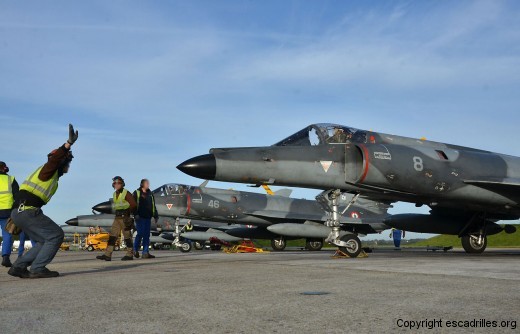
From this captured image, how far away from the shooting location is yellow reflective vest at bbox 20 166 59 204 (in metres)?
7.55

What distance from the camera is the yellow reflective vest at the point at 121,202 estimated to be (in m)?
12.8

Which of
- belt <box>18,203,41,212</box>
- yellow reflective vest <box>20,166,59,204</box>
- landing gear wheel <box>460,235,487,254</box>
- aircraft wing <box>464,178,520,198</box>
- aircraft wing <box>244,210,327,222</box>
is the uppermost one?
aircraft wing <box>464,178,520,198</box>

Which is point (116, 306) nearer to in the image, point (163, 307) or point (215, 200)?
point (163, 307)

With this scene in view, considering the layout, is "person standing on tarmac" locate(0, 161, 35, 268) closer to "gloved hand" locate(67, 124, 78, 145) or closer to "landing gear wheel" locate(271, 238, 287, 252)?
"gloved hand" locate(67, 124, 78, 145)

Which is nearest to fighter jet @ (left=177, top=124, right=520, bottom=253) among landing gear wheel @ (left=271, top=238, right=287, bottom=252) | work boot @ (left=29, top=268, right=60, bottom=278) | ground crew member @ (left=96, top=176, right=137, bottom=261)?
A: ground crew member @ (left=96, top=176, right=137, bottom=261)

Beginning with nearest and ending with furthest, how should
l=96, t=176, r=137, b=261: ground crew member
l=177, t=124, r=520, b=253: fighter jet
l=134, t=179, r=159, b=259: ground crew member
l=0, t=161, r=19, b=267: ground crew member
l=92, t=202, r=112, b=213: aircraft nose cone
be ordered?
l=0, t=161, r=19, b=267: ground crew member
l=177, t=124, r=520, b=253: fighter jet
l=96, t=176, r=137, b=261: ground crew member
l=134, t=179, r=159, b=259: ground crew member
l=92, t=202, r=112, b=213: aircraft nose cone

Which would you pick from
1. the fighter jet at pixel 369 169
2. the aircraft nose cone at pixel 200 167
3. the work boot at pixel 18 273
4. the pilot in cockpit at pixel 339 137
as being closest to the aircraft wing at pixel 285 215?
the fighter jet at pixel 369 169

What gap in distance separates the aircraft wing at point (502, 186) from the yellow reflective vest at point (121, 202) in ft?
26.7

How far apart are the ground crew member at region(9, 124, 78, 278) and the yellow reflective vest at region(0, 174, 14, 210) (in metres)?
2.91

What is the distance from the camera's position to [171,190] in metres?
25.5

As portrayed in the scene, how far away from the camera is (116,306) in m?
4.41

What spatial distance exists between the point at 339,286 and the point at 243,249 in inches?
584

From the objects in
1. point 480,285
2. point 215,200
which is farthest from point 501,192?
point 215,200

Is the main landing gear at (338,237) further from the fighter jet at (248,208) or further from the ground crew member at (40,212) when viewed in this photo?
the fighter jet at (248,208)
